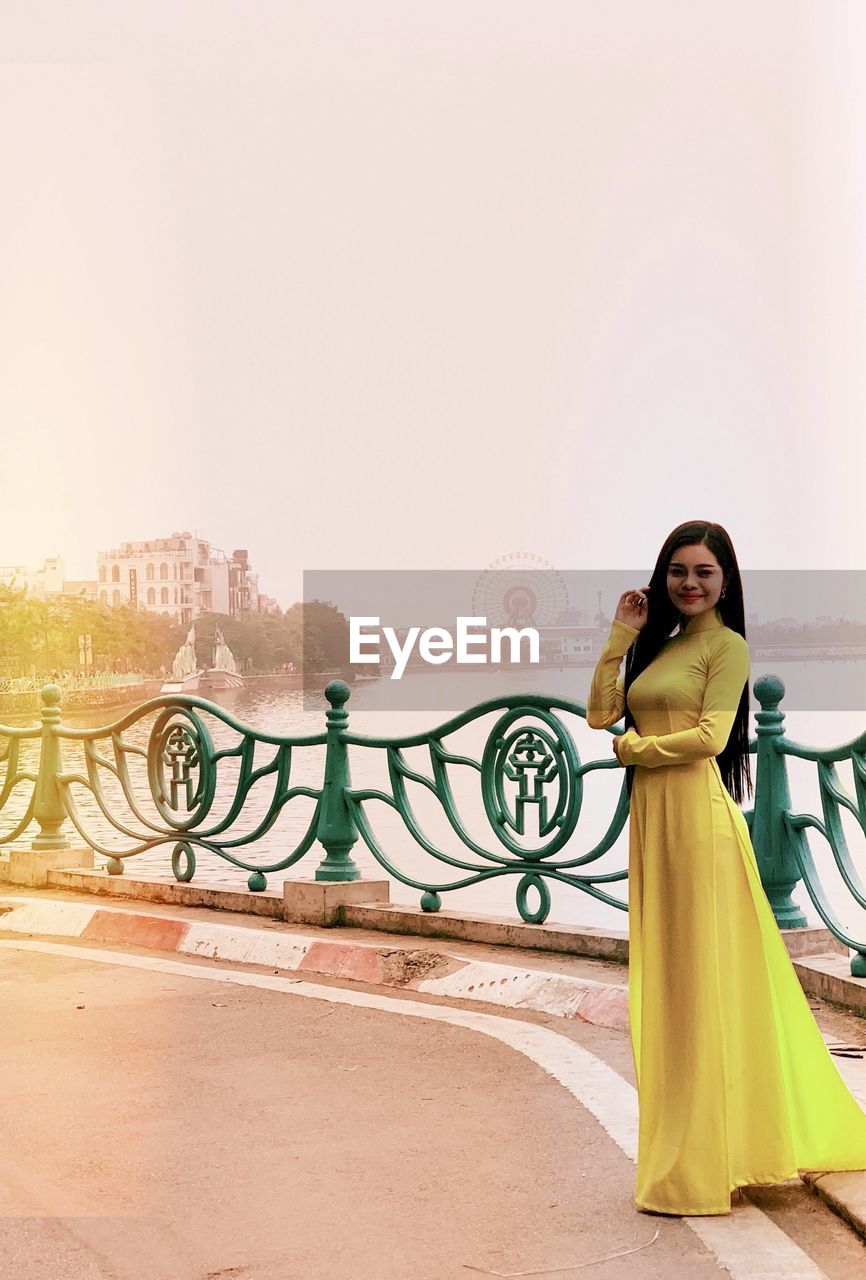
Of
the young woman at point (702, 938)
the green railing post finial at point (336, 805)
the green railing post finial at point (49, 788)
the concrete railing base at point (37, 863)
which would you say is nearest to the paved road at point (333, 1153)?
the young woman at point (702, 938)

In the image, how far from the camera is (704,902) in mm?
4160

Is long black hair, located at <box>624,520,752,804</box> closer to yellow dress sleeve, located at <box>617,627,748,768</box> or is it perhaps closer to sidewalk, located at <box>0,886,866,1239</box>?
yellow dress sleeve, located at <box>617,627,748,768</box>

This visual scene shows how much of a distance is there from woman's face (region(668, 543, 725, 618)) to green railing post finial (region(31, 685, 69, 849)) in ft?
24.3

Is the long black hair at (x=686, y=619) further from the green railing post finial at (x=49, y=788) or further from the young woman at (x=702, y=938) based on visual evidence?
the green railing post finial at (x=49, y=788)

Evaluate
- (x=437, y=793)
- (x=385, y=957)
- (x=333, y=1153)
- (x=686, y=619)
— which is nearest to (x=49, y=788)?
(x=437, y=793)

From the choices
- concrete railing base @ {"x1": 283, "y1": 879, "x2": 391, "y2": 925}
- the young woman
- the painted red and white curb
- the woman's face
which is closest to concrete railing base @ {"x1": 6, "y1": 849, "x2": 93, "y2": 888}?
the painted red and white curb

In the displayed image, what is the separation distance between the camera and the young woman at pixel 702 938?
13.4 feet

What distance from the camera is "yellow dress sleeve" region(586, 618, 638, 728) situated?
433cm

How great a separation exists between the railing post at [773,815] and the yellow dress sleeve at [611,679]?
9.31 feet

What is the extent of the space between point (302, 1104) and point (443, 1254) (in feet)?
4.95

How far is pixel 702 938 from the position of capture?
4.15 m

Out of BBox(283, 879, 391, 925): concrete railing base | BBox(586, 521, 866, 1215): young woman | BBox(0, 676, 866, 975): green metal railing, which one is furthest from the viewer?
BBox(283, 879, 391, 925): concrete railing base

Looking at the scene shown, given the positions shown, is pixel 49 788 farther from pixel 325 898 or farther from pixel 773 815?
pixel 773 815

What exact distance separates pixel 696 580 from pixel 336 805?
5.00 metres
